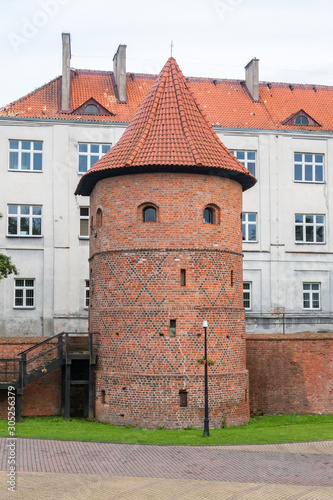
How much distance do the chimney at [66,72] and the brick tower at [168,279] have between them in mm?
12465

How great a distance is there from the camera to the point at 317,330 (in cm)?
3559

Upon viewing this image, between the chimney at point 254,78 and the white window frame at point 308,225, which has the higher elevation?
the chimney at point 254,78

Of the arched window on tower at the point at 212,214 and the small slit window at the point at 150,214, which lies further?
the arched window on tower at the point at 212,214

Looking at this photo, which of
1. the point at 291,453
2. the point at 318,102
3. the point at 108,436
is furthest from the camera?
the point at 318,102

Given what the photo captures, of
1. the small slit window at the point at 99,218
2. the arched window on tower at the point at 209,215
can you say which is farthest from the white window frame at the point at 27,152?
the arched window on tower at the point at 209,215

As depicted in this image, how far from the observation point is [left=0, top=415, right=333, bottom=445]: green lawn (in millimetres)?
19125

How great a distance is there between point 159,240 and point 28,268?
13482 millimetres

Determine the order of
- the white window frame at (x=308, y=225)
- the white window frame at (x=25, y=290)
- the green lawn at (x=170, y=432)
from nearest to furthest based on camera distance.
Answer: the green lawn at (x=170, y=432)
the white window frame at (x=25, y=290)
the white window frame at (x=308, y=225)

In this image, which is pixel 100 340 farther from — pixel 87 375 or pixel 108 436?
pixel 108 436

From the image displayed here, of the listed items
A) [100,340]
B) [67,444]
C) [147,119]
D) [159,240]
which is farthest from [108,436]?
[147,119]

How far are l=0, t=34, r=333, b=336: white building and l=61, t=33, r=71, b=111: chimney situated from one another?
0.17ft

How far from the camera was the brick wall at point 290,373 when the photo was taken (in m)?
25.2

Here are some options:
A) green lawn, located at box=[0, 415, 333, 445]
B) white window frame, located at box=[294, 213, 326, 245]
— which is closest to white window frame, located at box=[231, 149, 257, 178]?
white window frame, located at box=[294, 213, 326, 245]

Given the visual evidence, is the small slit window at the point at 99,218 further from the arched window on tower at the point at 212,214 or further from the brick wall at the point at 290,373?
the brick wall at the point at 290,373
